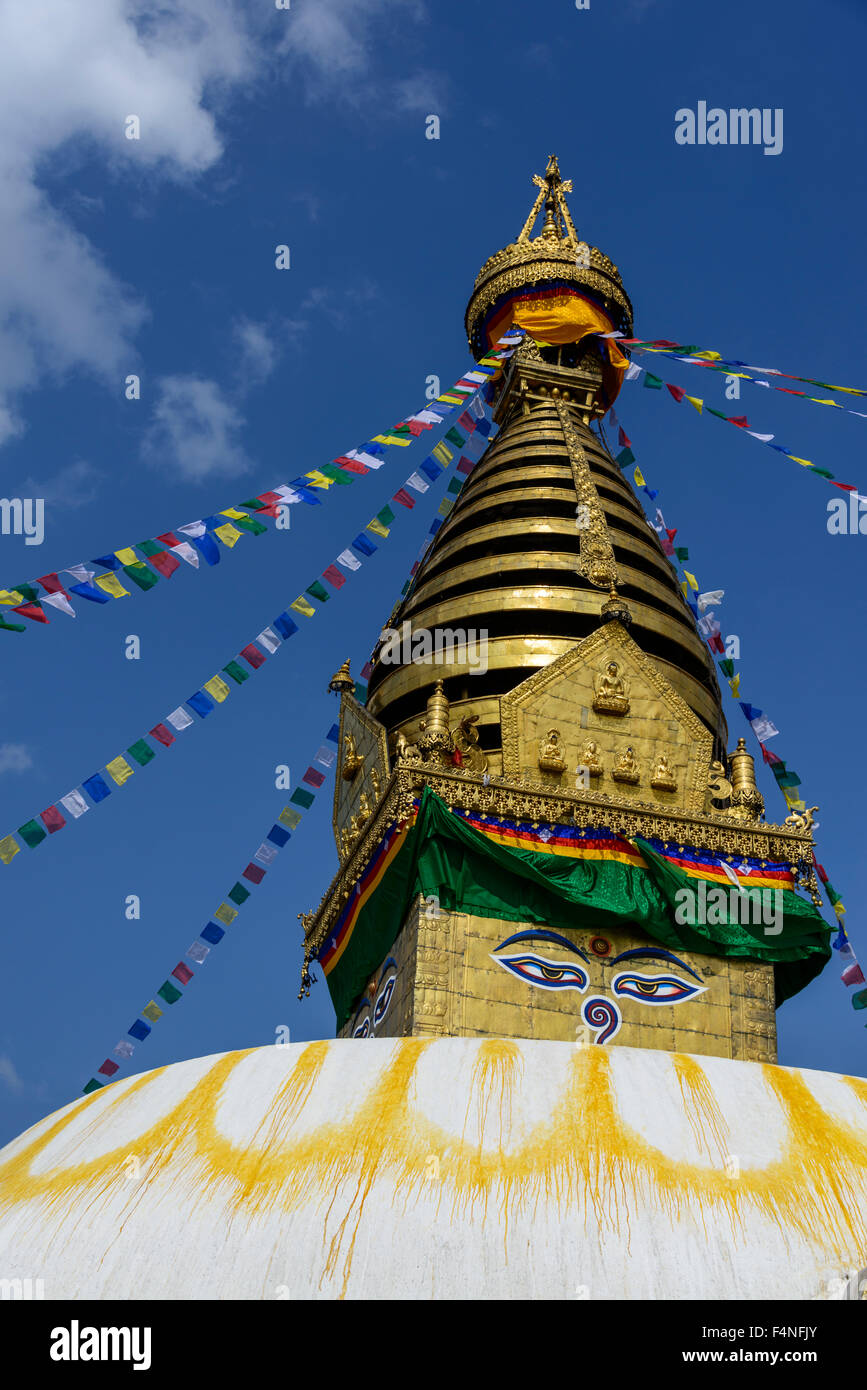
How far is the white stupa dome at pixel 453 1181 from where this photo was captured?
4465 millimetres

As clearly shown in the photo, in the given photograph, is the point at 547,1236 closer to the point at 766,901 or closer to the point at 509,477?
the point at 766,901

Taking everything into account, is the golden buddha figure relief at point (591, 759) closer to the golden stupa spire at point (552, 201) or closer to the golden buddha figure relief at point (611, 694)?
the golden buddha figure relief at point (611, 694)

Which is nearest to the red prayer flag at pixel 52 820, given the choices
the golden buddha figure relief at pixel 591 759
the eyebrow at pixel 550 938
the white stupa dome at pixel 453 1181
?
the eyebrow at pixel 550 938

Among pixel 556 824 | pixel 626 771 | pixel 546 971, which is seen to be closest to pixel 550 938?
pixel 546 971

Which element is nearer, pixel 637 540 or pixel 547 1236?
→ pixel 547 1236

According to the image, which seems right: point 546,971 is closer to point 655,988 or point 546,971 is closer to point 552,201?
point 655,988

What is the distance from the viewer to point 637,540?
52.4ft

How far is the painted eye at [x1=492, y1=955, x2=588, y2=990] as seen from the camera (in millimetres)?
11273

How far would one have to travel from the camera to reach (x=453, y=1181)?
4719 millimetres

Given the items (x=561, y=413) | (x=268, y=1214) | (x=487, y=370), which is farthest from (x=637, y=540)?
(x=268, y=1214)

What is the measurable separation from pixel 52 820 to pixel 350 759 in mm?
3966

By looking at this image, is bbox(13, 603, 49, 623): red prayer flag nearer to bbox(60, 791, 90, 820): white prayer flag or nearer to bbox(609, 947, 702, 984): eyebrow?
bbox(60, 791, 90, 820): white prayer flag

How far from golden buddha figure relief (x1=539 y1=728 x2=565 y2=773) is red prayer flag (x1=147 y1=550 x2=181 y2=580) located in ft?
12.6

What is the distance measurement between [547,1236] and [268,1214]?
1006mm
